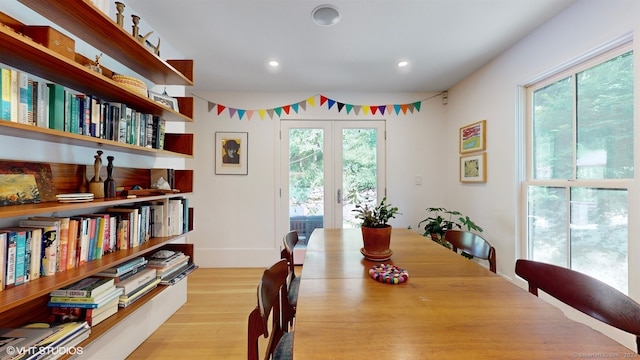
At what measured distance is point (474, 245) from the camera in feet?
5.19

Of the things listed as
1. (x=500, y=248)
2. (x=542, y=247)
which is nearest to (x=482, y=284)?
(x=542, y=247)

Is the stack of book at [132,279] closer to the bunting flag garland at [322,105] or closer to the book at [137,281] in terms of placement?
the book at [137,281]

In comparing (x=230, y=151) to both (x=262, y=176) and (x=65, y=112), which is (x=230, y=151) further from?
(x=65, y=112)

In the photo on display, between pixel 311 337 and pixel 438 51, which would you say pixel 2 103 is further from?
pixel 438 51

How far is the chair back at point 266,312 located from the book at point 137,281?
1001 mm

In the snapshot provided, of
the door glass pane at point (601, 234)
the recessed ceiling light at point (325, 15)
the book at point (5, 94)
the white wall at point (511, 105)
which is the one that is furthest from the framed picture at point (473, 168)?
the book at point (5, 94)

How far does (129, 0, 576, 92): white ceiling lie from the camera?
178cm

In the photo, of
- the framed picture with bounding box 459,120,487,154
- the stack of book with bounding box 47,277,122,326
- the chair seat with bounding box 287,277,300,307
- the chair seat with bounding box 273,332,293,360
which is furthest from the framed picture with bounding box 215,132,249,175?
the framed picture with bounding box 459,120,487,154

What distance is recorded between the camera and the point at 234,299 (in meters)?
2.51

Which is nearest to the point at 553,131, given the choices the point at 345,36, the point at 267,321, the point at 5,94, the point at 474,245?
the point at 474,245

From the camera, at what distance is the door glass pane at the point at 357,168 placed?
3.52 metres

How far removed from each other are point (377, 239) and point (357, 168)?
89.9 inches

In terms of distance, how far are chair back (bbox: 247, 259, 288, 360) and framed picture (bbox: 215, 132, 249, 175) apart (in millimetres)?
2543

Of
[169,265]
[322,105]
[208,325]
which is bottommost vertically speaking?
[208,325]
